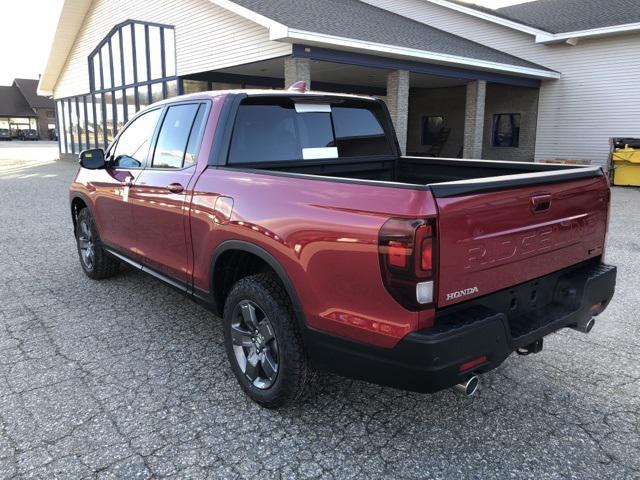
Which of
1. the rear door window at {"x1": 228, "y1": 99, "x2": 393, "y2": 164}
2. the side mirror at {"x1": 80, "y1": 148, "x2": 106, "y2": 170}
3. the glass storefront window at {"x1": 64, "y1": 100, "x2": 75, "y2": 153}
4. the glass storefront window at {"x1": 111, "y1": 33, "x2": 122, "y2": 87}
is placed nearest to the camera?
the rear door window at {"x1": 228, "y1": 99, "x2": 393, "y2": 164}

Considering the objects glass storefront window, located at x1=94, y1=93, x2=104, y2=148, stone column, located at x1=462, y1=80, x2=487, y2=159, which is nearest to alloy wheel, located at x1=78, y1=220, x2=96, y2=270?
stone column, located at x1=462, y1=80, x2=487, y2=159

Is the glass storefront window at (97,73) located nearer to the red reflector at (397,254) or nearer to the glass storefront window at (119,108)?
the glass storefront window at (119,108)

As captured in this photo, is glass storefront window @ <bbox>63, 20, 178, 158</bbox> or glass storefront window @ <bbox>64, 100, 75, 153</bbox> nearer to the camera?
glass storefront window @ <bbox>63, 20, 178, 158</bbox>

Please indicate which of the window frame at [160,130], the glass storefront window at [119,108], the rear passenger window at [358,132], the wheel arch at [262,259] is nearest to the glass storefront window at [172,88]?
the glass storefront window at [119,108]

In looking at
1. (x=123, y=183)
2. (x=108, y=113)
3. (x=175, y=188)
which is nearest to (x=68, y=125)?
(x=108, y=113)

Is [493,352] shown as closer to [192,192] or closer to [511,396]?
[511,396]

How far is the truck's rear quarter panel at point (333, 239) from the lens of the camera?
2.30 metres

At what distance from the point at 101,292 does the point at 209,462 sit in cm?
320

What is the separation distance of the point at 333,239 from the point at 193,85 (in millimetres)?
17644

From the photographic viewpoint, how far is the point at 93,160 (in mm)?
4789

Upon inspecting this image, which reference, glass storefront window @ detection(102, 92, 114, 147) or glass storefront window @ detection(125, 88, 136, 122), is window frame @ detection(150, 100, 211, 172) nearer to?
glass storefront window @ detection(125, 88, 136, 122)

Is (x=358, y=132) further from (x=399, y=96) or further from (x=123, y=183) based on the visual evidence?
(x=399, y=96)

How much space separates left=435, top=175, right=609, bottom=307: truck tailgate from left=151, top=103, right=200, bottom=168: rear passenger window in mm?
2122

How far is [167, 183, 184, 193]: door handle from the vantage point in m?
3.64
